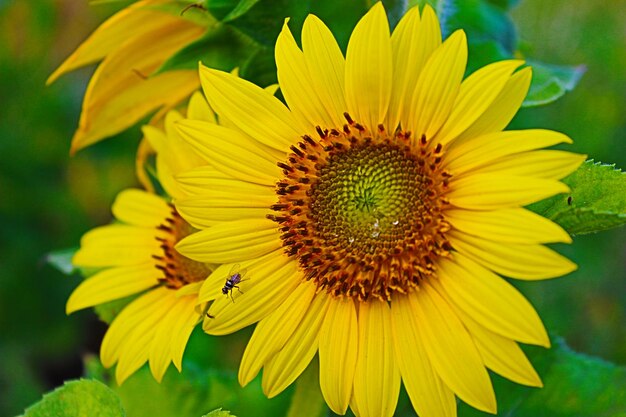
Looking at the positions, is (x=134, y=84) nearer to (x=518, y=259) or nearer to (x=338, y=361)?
(x=338, y=361)

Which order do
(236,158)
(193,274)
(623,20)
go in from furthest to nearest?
(623,20), (193,274), (236,158)

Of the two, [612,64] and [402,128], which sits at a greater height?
[612,64]

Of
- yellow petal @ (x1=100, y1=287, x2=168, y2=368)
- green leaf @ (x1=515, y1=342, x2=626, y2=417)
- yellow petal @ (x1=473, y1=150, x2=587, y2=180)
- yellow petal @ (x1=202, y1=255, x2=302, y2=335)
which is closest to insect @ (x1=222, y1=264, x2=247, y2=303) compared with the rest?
yellow petal @ (x1=202, y1=255, x2=302, y2=335)

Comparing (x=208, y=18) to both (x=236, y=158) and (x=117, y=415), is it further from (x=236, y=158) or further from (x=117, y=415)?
(x=117, y=415)

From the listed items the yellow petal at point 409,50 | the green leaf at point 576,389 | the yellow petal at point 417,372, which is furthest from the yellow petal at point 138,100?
the green leaf at point 576,389

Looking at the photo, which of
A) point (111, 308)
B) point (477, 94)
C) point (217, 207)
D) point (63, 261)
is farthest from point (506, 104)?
point (63, 261)

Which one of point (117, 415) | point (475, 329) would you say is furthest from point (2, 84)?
point (475, 329)

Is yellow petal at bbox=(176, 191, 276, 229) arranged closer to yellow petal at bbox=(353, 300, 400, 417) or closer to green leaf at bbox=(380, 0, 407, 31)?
yellow petal at bbox=(353, 300, 400, 417)
